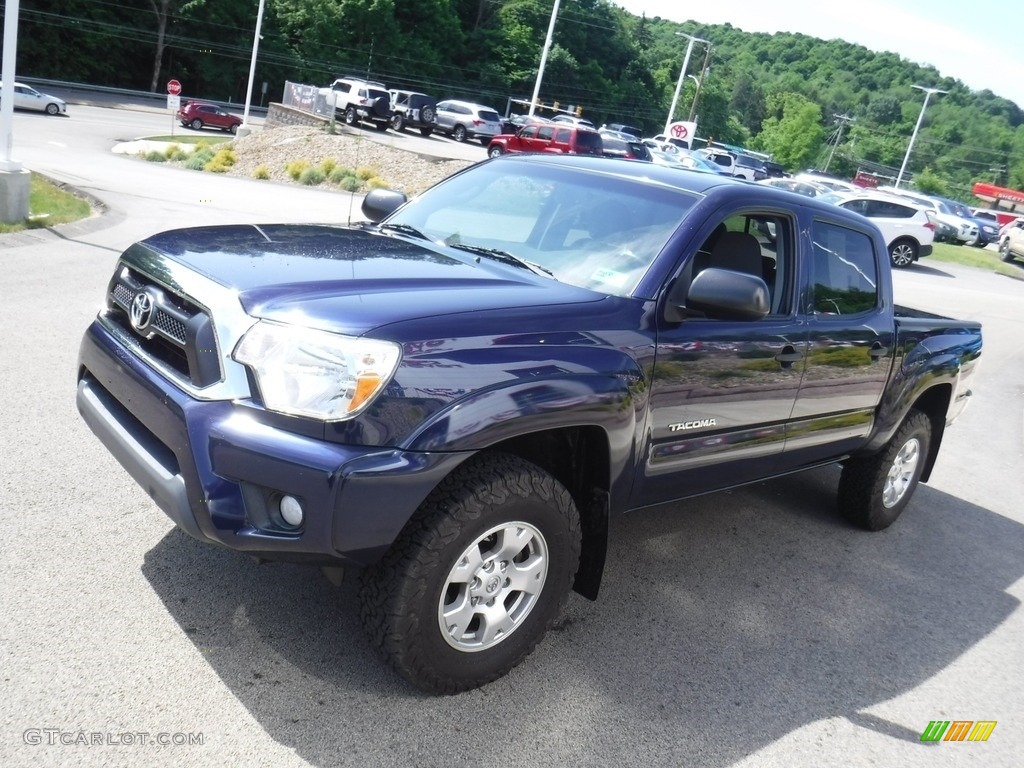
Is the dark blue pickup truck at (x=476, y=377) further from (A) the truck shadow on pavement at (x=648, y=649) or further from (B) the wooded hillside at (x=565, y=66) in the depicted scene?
(B) the wooded hillside at (x=565, y=66)

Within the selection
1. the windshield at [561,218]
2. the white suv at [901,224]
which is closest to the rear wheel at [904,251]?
the white suv at [901,224]

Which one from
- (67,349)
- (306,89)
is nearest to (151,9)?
(306,89)

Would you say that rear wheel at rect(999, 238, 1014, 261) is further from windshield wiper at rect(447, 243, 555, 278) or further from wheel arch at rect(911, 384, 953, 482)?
windshield wiper at rect(447, 243, 555, 278)

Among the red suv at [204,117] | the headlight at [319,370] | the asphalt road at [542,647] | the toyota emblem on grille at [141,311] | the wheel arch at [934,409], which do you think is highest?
the headlight at [319,370]

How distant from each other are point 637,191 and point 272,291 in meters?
1.85

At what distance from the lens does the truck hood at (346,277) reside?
2.85 meters

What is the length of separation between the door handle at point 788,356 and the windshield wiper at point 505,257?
3.97 ft

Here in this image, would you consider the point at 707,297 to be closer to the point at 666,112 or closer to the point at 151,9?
the point at 151,9

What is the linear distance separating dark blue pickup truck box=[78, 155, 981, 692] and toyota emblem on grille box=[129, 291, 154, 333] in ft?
0.05

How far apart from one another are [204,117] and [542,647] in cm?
4627

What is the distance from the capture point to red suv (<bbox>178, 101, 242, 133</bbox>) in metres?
44.2

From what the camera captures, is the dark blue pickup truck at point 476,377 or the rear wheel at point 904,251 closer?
the dark blue pickup truck at point 476,377

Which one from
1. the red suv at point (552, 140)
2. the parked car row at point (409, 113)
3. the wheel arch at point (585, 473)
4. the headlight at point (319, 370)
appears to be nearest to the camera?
the headlight at point (319, 370)

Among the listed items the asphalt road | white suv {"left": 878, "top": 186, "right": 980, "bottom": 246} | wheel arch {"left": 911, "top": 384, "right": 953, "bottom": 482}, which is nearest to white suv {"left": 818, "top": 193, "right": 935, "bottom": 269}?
white suv {"left": 878, "top": 186, "right": 980, "bottom": 246}
